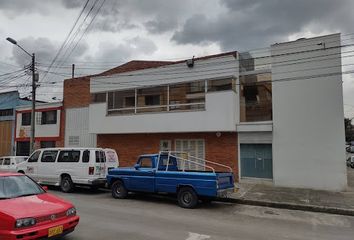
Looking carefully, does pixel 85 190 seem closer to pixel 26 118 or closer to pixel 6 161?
pixel 6 161

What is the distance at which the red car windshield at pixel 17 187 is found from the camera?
6682mm

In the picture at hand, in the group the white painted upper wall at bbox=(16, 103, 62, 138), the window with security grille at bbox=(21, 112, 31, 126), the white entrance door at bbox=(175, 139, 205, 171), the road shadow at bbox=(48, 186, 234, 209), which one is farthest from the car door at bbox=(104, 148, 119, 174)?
the window with security grille at bbox=(21, 112, 31, 126)

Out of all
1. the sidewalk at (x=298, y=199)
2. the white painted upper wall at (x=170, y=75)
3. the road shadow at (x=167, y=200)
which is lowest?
the road shadow at (x=167, y=200)

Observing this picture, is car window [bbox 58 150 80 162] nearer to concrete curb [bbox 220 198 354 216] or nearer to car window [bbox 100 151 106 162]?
car window [bbox 100 151 106 162]

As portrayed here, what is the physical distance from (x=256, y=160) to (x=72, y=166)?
870cm

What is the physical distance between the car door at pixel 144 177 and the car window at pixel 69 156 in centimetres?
319

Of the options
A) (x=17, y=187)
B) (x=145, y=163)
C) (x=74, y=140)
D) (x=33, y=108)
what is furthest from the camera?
(x=74, y=140)

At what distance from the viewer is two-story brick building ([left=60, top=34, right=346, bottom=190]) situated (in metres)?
15.2

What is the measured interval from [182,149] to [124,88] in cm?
522

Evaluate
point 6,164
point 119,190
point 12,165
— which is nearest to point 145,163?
point 119,190

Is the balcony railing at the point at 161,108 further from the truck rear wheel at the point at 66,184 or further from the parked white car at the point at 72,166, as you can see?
the truck rear wheel at the point at 66,184

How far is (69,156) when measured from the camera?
14789mm

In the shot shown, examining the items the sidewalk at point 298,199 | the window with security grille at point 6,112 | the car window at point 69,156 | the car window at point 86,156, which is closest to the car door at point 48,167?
the car window at point 69,156

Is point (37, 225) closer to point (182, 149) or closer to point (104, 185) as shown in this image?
point (104, 185)
